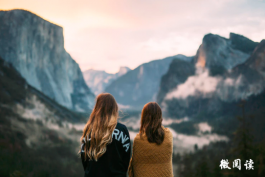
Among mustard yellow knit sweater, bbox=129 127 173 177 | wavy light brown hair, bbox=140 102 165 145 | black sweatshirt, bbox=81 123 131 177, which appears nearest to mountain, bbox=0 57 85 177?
mustard yellow knit sweater, bbox=129 127 173 177

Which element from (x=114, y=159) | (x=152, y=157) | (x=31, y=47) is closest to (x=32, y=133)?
(x=31, y=47)

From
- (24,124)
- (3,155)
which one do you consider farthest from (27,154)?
(24,124)

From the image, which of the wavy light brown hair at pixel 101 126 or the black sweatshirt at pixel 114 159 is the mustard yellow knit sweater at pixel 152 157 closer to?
the black sweatshirt at pixel 114 159

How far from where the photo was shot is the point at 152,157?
5988mm

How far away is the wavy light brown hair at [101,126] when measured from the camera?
17.3 feet

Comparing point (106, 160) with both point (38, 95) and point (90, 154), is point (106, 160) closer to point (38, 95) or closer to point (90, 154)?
point (90, 154)

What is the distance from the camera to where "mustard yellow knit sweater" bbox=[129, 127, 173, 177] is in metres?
5.95

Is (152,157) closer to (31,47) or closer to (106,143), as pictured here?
(106,143)

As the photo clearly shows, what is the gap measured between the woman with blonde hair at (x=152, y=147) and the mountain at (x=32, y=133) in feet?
255

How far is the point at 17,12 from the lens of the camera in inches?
6678

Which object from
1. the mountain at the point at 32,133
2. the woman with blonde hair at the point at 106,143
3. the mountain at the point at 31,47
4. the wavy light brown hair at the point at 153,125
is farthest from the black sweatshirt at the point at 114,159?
the mountain at the point at 31,47

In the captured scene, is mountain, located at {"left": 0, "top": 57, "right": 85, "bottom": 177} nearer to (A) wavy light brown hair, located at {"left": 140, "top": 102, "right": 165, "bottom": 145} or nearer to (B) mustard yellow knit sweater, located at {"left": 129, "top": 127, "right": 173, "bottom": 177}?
(B) mustard yellow knit sweater, located at {"left": 129, "top": 127, "right": 173, "bottom": 177}

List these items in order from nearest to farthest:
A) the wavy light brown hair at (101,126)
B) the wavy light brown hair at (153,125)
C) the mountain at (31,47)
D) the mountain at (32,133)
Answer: the wavy light brown hair at (101,126) < the wavy light brown hair at (153,125) < the mountain at (32,133) < the mountain at (31,47)

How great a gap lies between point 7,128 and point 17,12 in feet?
316
